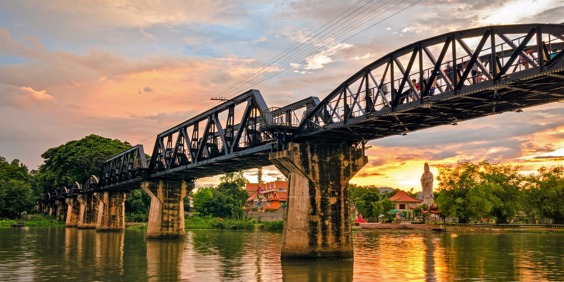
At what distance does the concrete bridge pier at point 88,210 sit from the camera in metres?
119

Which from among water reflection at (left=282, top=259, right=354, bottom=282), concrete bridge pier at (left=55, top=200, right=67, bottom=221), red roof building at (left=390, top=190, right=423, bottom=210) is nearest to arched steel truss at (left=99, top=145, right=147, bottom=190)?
concrete bridge pier at (left=55, top=200, right=67, bottom=221)

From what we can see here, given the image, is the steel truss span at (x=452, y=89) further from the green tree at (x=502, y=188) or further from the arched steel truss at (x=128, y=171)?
the green tree at (x=502, y=188)

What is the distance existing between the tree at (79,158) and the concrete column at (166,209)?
60.6 meters

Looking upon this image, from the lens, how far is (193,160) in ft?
201

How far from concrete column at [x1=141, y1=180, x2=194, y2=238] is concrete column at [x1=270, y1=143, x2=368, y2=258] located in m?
34.6

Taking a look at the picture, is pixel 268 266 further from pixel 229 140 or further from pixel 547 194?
pixel 547 194

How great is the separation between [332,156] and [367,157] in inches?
135

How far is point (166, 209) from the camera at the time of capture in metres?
73.1

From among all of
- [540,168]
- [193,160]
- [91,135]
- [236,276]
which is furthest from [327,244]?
[91,135]

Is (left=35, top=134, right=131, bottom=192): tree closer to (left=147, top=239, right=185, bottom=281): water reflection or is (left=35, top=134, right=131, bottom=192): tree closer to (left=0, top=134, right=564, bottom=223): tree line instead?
(left=0, top=134, right=564, bottom=223): tree line

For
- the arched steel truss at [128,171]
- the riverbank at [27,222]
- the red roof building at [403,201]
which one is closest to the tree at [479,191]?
the red roof building at [403,201]

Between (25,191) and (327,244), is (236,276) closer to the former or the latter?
(327,244)

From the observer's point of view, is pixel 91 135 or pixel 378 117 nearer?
pixel 378 117

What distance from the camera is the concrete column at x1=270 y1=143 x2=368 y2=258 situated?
40.5 metres
